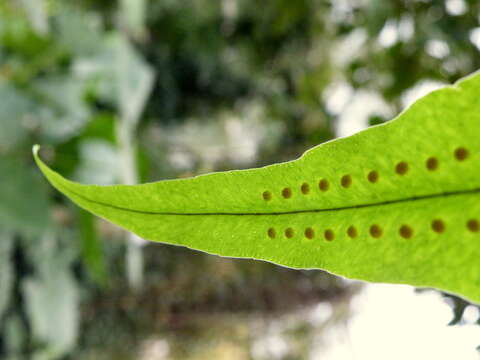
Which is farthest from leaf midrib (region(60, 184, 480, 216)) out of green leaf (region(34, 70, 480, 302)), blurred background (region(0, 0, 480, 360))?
blurred background (region(0, 0, 480, 360))

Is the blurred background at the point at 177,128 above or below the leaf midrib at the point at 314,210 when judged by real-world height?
above

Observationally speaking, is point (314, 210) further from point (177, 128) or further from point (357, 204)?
point (177, 128)

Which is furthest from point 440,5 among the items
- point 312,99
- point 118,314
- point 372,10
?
point 118,314

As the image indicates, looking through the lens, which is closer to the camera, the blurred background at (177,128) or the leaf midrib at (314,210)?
the leaf midrib at (314,210)

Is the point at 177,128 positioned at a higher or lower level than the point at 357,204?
higher

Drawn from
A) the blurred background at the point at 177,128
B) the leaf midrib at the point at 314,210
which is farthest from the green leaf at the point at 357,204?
the blurred background at the point at 177,128

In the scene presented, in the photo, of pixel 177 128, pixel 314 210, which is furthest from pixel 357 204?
pixel 177 128

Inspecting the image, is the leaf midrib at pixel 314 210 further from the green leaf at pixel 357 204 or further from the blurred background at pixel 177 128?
the blurred background at pixel 177 128

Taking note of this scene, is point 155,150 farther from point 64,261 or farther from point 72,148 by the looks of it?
point 72,148
